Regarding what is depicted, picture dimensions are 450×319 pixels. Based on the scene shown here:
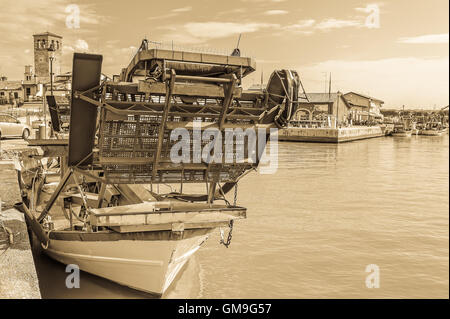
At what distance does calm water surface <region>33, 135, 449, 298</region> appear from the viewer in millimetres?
9094

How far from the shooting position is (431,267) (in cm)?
1059

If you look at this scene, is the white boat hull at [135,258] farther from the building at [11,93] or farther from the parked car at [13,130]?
the building at [11,93]

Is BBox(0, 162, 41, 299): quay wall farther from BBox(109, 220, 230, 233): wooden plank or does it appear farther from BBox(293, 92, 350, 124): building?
BBox(293, 92, 350, 124): building

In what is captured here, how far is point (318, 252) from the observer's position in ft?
37.5

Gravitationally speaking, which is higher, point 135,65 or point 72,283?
point 135,65

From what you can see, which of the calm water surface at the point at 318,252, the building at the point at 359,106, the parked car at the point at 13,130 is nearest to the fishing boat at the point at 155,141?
the calm water surface at the point at 318,252

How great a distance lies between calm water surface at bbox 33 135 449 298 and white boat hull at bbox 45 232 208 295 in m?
0.36

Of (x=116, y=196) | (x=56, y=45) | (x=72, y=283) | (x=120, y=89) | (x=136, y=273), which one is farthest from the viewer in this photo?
(x=56, y=45)

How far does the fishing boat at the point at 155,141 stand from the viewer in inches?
256

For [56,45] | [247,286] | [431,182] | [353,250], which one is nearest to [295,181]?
[431,182]

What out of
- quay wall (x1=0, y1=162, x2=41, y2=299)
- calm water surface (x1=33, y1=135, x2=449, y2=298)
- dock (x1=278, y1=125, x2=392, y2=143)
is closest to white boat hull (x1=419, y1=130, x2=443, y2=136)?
dock (x1=278, y1=125, x2=392, y2=143)

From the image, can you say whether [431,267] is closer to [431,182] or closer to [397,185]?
[397,185]

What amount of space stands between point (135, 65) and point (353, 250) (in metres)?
8.23

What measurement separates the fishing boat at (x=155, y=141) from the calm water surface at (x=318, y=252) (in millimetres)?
1076
